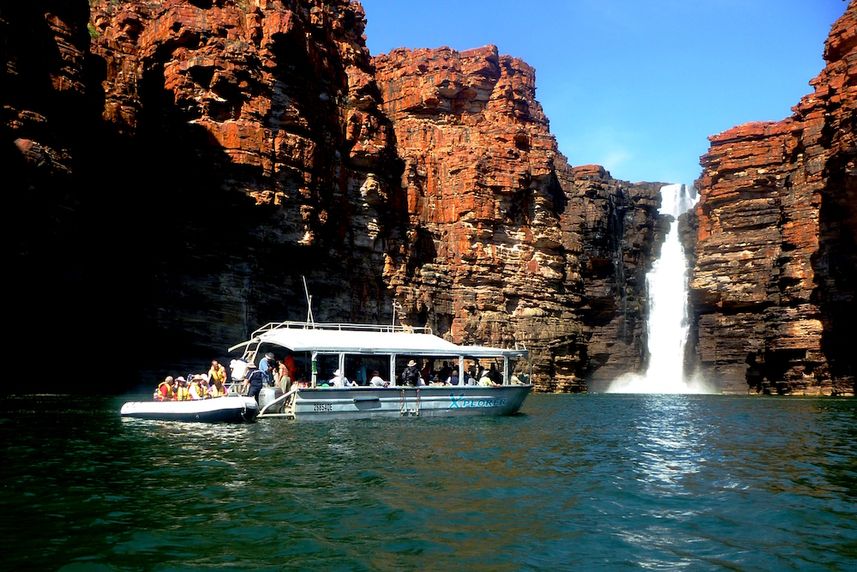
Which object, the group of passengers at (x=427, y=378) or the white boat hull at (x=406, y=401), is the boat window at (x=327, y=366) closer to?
the group of passengers at (x=427, y=378)

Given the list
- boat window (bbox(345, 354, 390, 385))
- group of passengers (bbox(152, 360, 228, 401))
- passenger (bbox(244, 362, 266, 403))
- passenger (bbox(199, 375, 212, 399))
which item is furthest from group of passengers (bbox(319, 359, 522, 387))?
passenger (bbox(199, 375, 212, 399))

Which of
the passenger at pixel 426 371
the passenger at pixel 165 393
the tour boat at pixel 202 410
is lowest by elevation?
the tour boat at pixel 202 410

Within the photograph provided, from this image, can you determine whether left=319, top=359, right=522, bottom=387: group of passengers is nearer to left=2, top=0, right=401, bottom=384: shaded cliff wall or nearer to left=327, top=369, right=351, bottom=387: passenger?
left=327, top=369, right=351, bottom=387: passenger

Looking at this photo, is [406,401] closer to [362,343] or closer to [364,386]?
[364,386]

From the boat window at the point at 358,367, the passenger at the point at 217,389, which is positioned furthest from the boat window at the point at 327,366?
the passenger at the point at 217,389

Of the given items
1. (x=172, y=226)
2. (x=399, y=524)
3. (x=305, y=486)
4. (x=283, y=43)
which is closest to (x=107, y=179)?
Result: (x=172, y=226)

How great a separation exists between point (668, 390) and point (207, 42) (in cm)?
5934

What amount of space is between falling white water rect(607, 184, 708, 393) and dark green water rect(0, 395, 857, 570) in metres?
59.2

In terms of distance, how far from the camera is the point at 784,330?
64.1 meters

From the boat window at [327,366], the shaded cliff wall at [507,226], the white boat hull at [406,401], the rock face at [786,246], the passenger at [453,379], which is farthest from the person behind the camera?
the shaded cliff wall at [507,226]

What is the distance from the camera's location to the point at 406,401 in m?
30.0

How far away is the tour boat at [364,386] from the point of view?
28.1 metres

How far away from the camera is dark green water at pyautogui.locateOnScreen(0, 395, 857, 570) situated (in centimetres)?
936

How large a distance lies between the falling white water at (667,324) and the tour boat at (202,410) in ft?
200
